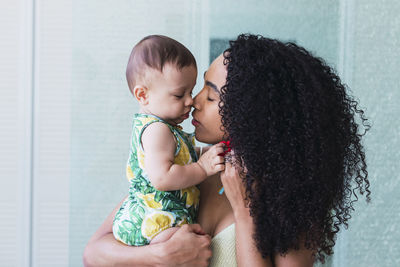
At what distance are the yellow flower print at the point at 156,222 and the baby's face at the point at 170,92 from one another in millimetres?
295

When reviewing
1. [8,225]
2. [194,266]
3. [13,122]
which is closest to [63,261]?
[8,225]

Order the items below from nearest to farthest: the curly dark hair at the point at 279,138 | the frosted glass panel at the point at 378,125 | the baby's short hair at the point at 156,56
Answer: the curly dark hair at the point at 279,138, the baby's short hair at the point at 156,56, the frosted glass panel at the point at 378,125

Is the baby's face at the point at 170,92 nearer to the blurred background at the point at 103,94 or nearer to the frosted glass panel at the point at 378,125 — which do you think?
the blurred background at the point at 103,94

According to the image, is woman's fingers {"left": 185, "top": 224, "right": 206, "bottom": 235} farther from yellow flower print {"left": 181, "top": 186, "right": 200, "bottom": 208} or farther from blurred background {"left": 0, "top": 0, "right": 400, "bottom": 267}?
blurred background {"left": 0, "top": 0, "right": 400, "bottom": 267}

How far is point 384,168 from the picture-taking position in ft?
A: 8.79

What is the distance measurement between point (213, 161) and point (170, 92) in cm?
25

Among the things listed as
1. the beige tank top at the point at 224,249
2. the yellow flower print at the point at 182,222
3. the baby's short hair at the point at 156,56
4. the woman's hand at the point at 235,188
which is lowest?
the beige tank top at the point at 224,249

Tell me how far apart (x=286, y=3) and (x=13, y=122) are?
1.71 metres

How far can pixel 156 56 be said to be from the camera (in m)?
1.45

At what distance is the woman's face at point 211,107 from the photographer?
1.44 m

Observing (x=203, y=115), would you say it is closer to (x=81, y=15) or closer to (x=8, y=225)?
(x=81, y=15)

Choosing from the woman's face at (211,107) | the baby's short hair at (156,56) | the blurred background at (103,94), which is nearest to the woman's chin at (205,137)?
the woman's face at (211,107)

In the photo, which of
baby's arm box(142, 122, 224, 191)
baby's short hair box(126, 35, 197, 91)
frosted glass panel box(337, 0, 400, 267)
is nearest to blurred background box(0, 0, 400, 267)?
frosted glass panel box(337, 0, 400, 267)

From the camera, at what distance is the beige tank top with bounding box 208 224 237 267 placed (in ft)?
4.86
